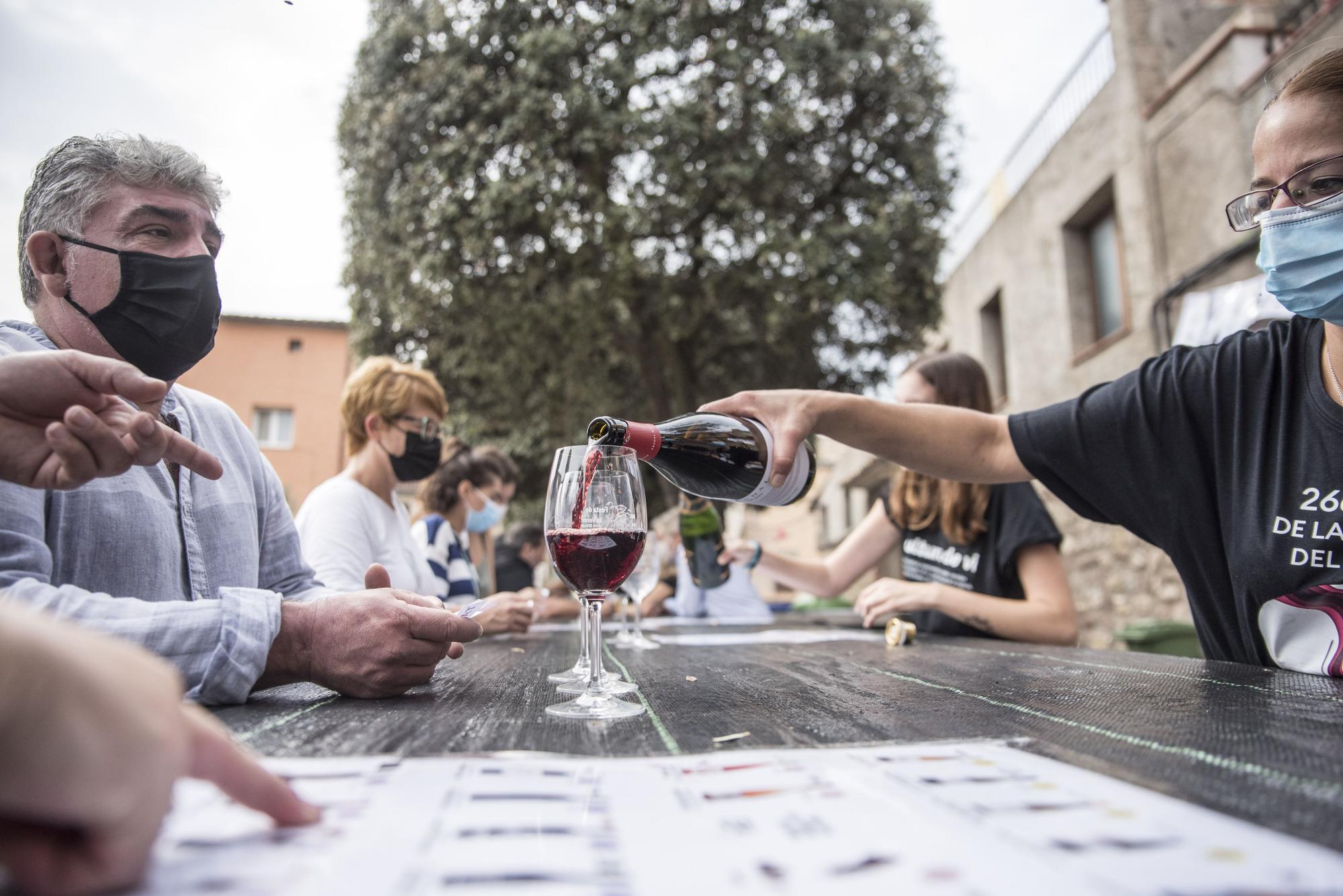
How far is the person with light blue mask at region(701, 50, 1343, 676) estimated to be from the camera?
1.52 meters

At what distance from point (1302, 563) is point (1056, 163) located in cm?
881

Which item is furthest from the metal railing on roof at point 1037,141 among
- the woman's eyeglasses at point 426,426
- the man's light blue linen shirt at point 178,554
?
the man's light blue linen shirt at point 178,554

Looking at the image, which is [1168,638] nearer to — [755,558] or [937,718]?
[755,558]

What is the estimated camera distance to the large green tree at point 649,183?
737 centimetres

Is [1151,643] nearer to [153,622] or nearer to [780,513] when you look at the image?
[153,622]

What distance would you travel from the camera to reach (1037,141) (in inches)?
401

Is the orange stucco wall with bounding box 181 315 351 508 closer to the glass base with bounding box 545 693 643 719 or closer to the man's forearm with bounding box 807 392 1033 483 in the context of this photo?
the man's forearm with bounding box 807 392 1033 483

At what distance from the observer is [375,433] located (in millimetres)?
3410

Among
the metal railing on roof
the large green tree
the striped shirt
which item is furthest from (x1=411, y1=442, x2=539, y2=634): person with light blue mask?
the metal railing on roof

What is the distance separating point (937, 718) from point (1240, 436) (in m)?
1.19

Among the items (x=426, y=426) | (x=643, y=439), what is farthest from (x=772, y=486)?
(x=426, y=426)

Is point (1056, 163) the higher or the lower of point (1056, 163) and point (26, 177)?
the higher

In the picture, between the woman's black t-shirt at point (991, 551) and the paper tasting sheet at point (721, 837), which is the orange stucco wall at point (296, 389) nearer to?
the woman's black t-shirt at point (991, 551)

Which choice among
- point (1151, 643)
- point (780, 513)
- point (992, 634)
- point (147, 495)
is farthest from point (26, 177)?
point (780, 513)
